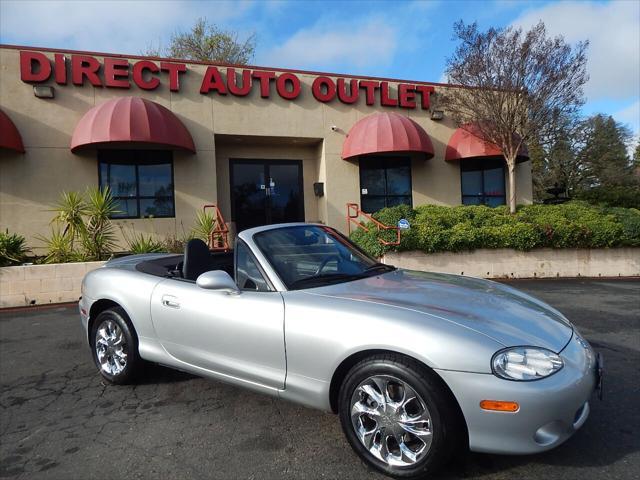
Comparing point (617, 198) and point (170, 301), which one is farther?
point (617, 198)

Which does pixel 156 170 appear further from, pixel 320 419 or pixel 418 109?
pixel 320 419

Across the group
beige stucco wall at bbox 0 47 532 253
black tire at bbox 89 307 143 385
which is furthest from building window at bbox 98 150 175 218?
black tire at bbox 89 307 143 385

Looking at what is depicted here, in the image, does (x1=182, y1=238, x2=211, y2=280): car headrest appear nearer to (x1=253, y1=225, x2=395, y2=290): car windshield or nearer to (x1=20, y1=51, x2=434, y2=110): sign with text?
(x1=253, y1=225, x2=395, y2=290): car windshield

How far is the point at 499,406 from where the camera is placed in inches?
81.8

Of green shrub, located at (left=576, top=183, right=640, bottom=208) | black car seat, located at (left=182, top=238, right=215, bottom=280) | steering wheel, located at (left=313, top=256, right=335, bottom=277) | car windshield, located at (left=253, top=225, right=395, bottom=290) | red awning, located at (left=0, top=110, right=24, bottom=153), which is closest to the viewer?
car windshield, located at (left=253, top=225, right=395, bottom=290)

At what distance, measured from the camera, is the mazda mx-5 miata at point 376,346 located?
2123 mm

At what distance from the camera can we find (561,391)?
6.95 feet

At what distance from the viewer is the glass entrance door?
540 inches

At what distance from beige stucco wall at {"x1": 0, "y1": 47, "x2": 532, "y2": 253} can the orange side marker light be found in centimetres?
1126

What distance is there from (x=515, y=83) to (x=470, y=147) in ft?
7.92

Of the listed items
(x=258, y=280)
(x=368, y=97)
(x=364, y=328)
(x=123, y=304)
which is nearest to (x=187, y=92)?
(x=368, y=97)

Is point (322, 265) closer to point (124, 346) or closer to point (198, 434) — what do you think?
point (198, 434)

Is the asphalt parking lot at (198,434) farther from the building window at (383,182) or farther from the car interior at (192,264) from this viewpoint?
the building window at (383,182)

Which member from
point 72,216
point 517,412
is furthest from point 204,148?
point 517,412
